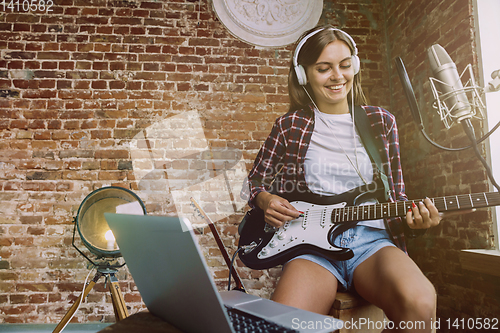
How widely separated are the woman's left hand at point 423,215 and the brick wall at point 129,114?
900mm

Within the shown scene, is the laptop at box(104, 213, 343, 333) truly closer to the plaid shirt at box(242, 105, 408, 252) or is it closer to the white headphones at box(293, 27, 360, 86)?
the plaid shirt at box(242, 105, 408, 252)

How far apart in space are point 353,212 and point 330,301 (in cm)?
37

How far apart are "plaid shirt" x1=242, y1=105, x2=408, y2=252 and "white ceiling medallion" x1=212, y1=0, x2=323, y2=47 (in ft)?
2.65

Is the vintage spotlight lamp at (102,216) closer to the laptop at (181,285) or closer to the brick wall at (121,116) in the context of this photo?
the brick wall at (121,116)

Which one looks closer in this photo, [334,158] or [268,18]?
[334,158]

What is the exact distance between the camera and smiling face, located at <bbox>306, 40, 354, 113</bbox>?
1.59 meters

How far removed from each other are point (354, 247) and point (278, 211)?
36 centimetres

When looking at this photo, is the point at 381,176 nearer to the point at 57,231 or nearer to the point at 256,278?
the point at 256,278

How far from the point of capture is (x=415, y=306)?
0.90 metres

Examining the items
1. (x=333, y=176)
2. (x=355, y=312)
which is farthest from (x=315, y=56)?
(x=355, y=312)

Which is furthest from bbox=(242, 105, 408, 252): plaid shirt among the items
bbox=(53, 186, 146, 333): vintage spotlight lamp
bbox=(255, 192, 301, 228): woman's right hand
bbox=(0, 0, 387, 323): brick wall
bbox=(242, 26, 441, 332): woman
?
bbox=(53, 186, 146, 333): vintage spotlight lamp

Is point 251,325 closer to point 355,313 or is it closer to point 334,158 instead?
point 355,313

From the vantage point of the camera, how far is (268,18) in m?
2.18

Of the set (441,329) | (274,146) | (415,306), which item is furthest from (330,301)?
(441,329)
